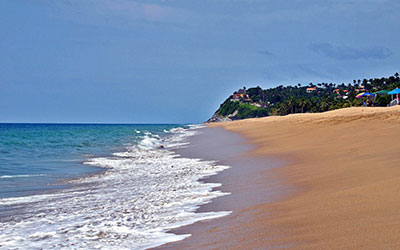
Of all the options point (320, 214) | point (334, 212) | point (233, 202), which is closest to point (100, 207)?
point (233, 202)

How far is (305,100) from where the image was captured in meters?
105

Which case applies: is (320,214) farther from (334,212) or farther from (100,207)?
(100,207)

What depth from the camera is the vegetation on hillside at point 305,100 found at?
85850 mm

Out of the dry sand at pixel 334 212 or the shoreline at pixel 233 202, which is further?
the shoreline at pixel 233 202

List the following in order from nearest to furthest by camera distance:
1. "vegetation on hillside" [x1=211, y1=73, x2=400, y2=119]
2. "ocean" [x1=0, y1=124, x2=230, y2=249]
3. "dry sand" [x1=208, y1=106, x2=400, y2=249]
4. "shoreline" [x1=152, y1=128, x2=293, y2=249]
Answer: "dry sand" [x1=208, y1=106, x2=400, y2=249], "shoreline" [x1=152, y1=128, x2=293, y2=249], "ocean" [x1=0, y1=124, x2=230, y2=249], "vegetation on hillside" [x1=211, y1=73, x2=400, y2=119]

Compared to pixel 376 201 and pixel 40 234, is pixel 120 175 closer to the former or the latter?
pixel 40 234

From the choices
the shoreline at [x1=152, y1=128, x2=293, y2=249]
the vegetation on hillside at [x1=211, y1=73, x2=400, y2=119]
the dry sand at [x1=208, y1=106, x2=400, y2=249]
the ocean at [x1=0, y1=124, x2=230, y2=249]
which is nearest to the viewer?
the dry sand at [x1=208, y1=106, x2=400, y2=249]

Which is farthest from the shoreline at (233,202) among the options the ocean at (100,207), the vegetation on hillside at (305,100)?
the vegetation on hillside at (305,100)

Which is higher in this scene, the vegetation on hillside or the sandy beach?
the vegetation on hillside

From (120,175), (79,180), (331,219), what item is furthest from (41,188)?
(331,219)

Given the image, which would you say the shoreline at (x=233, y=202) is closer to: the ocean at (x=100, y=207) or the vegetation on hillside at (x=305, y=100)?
the ocean at (x=100, y=207)

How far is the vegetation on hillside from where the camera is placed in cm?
8585

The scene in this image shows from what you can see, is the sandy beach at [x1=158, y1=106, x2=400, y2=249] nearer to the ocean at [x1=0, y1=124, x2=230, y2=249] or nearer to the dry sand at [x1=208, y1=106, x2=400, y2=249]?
the dry sand at [x1=208, y1=106, x2=400, y2=249]

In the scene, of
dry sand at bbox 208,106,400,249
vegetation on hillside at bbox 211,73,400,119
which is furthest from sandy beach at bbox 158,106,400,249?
vegetation on hillside at bbox 211,73,400,119
